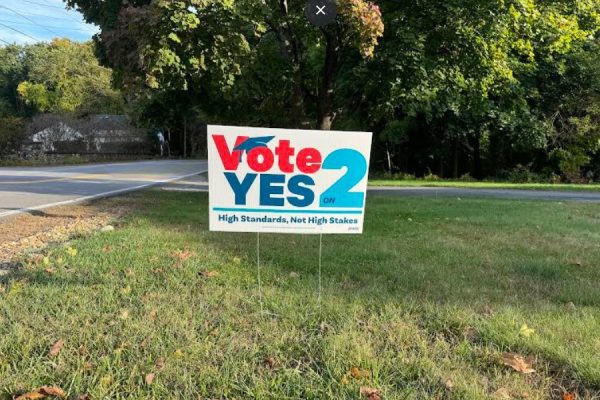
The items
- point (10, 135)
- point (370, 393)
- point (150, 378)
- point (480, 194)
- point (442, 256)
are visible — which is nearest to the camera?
point (370, 393)

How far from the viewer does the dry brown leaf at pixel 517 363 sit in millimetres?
3420

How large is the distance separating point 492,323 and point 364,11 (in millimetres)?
6926

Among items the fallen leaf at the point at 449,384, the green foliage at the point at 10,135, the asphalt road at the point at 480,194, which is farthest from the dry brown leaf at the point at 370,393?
the green foliage at the point at 10,135

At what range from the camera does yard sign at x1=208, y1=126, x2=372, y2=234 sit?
4281mm

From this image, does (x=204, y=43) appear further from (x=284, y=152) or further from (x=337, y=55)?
(x=284, y=152)

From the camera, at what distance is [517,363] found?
3477mm

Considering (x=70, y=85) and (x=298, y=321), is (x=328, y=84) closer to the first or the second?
(x=298, y=321)

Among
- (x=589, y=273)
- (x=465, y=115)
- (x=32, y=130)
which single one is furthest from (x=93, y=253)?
(x=32, y=130)

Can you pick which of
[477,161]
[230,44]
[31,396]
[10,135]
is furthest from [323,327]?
[10,135]

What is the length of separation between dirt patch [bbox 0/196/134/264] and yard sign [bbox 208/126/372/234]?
295cm

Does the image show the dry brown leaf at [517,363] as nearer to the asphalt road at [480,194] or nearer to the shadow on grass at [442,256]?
the shadow on grass at [442,256]

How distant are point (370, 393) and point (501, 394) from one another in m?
0.73

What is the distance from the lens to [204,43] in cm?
1152

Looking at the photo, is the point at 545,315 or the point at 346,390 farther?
the point at 545,315
